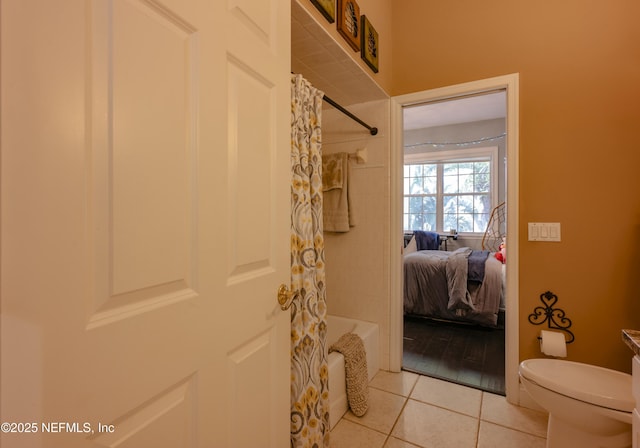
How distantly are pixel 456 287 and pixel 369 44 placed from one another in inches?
96.6

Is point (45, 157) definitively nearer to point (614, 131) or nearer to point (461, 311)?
point (614, 131)

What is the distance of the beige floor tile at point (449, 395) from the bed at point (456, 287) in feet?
4.01

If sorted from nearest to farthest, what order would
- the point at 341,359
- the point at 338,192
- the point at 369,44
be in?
the point at 341,359 < the point at 369,44 < the point at 338,192

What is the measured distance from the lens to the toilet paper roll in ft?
5.80

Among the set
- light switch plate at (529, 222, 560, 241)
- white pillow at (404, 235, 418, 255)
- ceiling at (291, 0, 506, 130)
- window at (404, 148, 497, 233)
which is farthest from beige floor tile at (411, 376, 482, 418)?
window at (404, 148, 497, 233)

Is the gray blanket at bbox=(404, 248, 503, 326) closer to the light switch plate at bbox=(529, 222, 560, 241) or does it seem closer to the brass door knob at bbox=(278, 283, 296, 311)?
the light switch plate at bbox=(529, 222, 560, 241)

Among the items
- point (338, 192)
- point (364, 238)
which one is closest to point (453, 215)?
point (364, 238)

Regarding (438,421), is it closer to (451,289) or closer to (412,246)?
(451,289)

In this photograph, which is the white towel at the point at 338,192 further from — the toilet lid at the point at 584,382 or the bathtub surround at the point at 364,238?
the toilet lid at the point at 584,382

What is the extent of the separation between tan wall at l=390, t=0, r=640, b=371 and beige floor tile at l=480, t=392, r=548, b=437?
35 cm

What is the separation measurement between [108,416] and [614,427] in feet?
5.85

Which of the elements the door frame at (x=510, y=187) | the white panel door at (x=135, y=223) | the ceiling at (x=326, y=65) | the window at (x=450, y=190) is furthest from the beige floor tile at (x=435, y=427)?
the window at (x=450, y=190)

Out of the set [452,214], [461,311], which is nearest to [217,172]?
[461,311]

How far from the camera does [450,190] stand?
536cm
